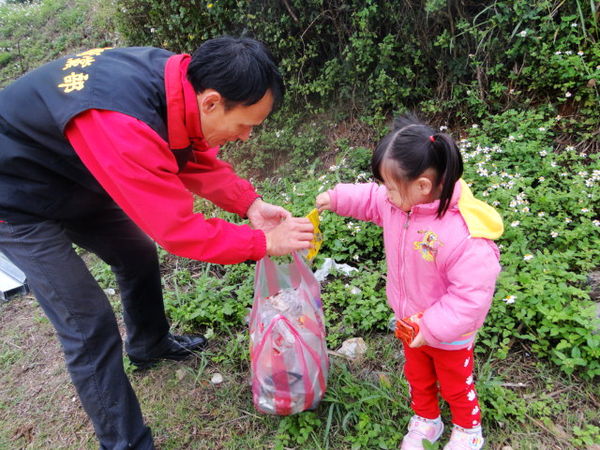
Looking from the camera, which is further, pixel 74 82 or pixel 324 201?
pixel 324 201

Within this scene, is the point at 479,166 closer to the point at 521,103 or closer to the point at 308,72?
the point at 521,103

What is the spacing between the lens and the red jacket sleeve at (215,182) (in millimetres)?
2012

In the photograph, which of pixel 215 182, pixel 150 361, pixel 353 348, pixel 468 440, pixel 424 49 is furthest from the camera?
pixel 424 49

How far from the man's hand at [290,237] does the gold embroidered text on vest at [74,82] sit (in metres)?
0.82

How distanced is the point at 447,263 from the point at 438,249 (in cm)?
6

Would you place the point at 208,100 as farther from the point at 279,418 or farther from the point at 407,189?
the point at 279,418

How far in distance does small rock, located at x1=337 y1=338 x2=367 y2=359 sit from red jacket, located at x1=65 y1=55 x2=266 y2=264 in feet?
3.20

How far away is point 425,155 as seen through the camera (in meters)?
1.40

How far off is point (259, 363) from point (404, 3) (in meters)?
2.89

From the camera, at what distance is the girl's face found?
1.44m

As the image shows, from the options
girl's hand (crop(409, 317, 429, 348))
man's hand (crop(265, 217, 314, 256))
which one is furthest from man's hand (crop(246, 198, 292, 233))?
girl's hand (crop(409, 317, 429, 348))

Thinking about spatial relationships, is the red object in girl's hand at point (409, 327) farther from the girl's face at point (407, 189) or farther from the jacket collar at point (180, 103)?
the jacket collar at point (180, 103)

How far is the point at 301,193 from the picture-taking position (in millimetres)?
3438

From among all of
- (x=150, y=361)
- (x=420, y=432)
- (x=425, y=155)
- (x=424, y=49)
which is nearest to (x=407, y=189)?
(x=425, y=155)
